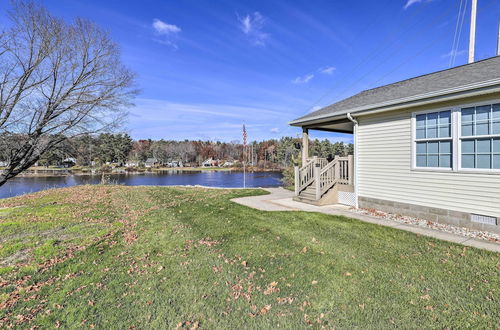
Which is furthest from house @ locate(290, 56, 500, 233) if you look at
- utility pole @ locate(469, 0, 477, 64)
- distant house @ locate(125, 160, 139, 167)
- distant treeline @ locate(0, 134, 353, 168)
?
distant house @ locate(125, 160, 139, 167)

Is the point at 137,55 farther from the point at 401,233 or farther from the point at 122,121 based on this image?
the point at 401,233

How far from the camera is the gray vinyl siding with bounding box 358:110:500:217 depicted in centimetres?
488

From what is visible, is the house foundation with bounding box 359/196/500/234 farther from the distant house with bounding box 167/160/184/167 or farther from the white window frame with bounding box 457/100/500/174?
the distant house with bounding box 167/160/184/167

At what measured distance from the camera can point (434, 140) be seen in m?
5.54

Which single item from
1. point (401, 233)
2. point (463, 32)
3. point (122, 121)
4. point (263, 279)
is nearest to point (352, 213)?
point (401, 233)

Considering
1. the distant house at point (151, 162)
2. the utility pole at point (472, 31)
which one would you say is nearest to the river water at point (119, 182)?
the utility pole at point (472, 31)

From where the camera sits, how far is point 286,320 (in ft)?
7.71

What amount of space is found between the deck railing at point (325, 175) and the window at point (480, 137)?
2.89 meters

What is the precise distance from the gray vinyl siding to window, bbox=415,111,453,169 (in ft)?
0.67

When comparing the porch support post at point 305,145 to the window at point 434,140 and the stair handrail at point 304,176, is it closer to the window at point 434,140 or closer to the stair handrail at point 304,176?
the stair handrail at point 304,176

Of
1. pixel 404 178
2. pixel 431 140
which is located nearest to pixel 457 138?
pixel 431 140

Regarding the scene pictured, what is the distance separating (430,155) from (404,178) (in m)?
0.82

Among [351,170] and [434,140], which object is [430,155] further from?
[351,170]

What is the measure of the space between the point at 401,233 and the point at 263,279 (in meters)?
3.23
